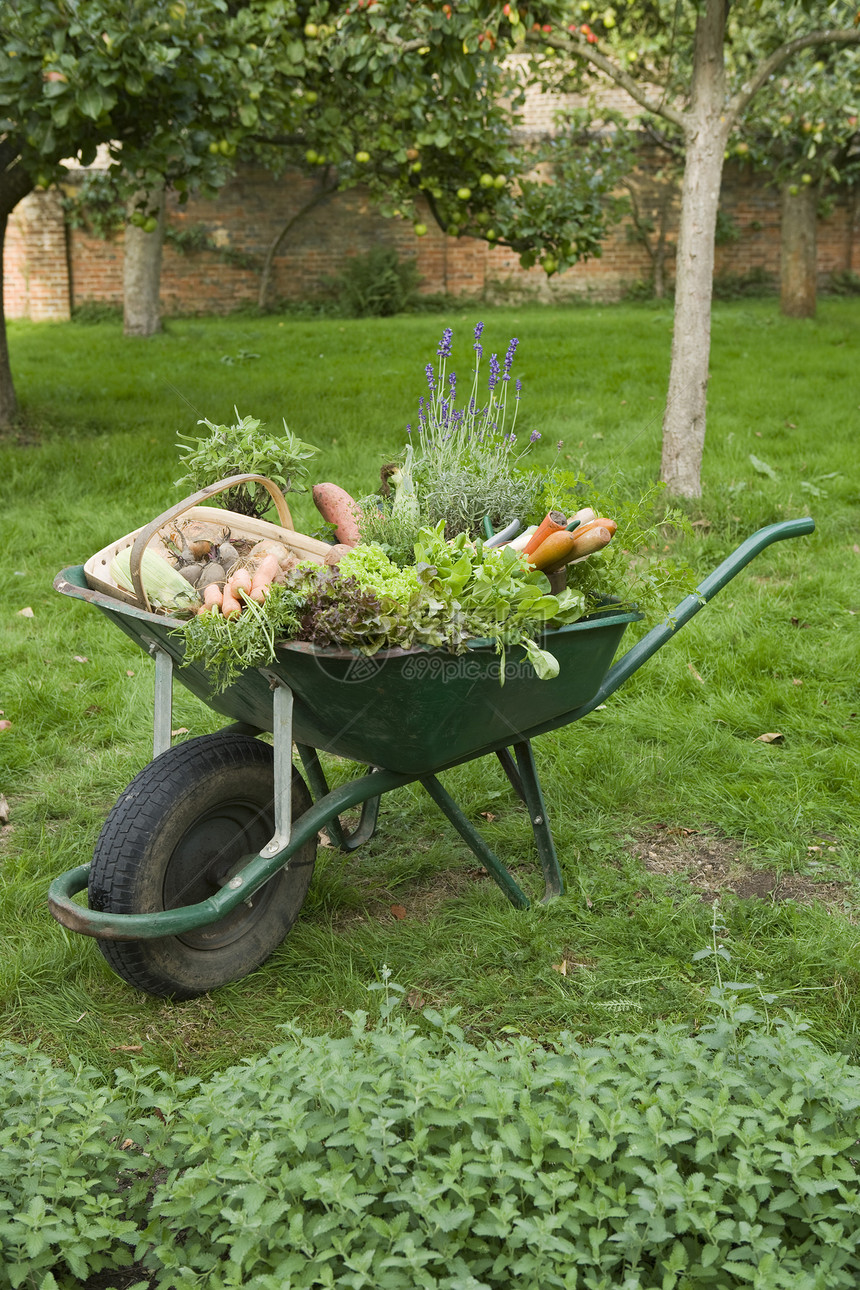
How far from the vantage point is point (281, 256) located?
1498 cm

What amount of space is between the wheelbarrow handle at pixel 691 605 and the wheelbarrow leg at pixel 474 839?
1.26 feet

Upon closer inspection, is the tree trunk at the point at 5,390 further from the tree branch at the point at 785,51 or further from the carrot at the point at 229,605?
the carrot at the point at 229,605

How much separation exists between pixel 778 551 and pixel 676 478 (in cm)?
71

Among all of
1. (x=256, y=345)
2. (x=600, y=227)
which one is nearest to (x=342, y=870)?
(x=600, y=227)

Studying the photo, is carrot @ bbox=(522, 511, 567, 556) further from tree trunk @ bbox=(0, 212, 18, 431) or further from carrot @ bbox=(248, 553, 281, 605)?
tree trunk @ bbox=(0, 212, 18, 431)

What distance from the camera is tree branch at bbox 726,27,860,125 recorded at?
4.76m

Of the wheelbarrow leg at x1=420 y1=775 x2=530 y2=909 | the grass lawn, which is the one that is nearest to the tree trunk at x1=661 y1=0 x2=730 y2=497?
the grass lawn

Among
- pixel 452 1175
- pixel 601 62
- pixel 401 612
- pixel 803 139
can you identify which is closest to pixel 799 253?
pixel 803 139

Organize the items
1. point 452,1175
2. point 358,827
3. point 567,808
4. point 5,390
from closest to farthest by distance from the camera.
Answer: point 452,1175, point 358,827, point 567,808, point 5,390

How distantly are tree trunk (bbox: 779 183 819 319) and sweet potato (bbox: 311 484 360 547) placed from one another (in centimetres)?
1033

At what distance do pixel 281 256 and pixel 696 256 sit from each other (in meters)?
11.0

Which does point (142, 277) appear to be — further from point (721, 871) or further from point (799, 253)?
point (721, 871)

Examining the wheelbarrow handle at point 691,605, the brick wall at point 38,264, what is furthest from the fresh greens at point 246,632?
Answer: the brick wall at point 38,264

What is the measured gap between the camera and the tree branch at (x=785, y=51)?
15.6ft
